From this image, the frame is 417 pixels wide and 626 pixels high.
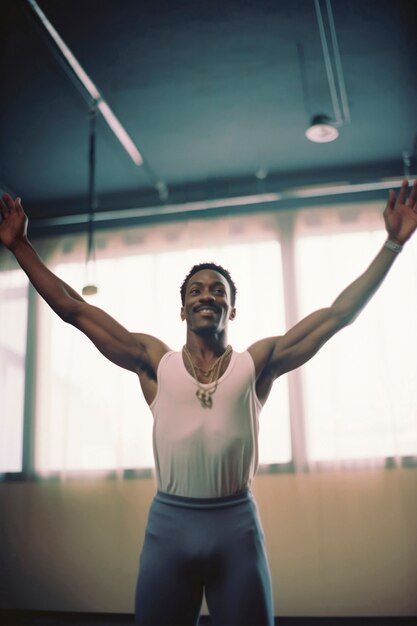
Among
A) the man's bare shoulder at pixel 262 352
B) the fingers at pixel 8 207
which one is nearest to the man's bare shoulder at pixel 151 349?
the man's bare shoulder at pixel 262 352

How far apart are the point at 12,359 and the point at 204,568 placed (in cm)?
344

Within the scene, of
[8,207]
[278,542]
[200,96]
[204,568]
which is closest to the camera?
[204,568]

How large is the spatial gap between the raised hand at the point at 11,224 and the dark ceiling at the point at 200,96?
1.41m

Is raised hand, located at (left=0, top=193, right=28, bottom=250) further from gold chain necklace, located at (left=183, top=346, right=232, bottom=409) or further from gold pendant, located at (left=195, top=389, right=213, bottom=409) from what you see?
gold pendant, located at (left=195, top=389, right=213, bottom=409)

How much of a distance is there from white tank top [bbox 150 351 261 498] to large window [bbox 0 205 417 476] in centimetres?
A: 238

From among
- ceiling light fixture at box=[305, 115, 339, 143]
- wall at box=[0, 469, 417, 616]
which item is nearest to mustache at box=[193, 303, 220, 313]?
ceiling light fixture at box=[305, 115, 339, 143]

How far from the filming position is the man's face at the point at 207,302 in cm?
192

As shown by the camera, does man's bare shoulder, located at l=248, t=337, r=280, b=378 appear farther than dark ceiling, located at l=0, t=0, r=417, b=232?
No

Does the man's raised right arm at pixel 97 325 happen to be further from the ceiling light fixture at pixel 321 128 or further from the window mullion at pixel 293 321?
the window mullion at pixel 293 321

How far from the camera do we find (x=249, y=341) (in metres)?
4.21

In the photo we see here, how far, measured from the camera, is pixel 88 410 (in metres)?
4.36

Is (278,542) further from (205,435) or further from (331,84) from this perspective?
(331,84)

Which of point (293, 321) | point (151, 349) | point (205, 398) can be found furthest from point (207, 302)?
point (293, 321)

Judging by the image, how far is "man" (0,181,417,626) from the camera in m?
1.61
